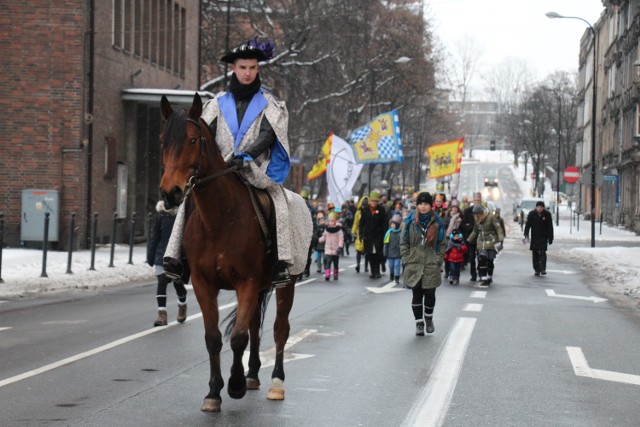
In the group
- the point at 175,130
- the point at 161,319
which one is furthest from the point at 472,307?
the point at 175,130

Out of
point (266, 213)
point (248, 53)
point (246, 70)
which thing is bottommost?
point (266, 213)

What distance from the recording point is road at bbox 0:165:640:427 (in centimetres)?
790

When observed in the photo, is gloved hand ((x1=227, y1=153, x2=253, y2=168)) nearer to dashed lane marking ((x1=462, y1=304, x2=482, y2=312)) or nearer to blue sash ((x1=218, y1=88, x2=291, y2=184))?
blue sash ((x1=218, y1=88, x2=291, y2=184))

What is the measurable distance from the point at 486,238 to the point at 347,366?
45.6ft

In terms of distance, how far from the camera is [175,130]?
24.3ft

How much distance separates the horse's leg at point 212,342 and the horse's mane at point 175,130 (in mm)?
1067

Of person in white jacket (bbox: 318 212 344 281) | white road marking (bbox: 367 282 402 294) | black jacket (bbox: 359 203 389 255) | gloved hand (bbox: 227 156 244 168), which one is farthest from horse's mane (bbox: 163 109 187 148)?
black jacket (bbox: 359 203 389 255)

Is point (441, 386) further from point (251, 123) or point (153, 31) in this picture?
point (153, 31)

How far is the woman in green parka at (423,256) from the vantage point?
1342cm

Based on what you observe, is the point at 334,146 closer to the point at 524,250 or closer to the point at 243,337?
the point at 524,250

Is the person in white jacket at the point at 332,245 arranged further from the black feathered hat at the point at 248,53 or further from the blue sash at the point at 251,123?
the blue sash at the point at 251,123

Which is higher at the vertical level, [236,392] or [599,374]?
[236,392]

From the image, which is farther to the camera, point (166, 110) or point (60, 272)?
point (60, 272)

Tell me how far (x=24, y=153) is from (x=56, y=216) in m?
1.95
